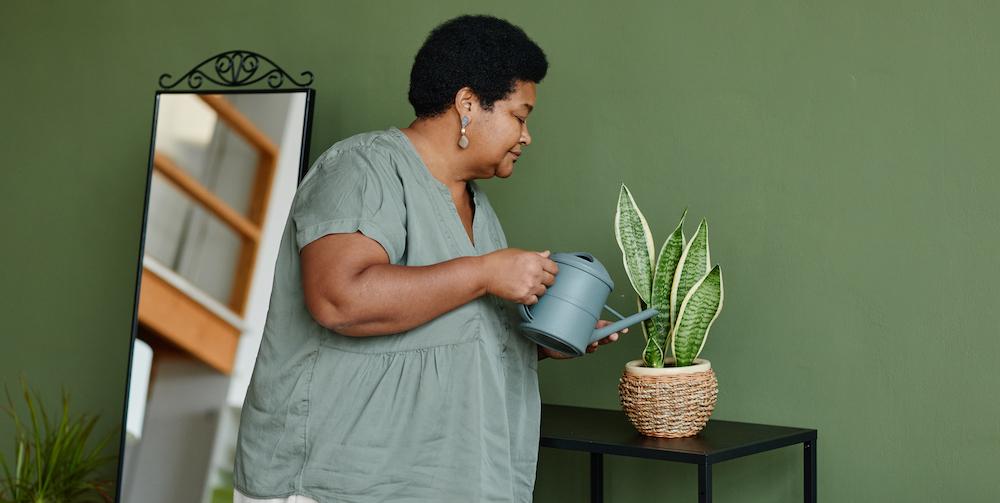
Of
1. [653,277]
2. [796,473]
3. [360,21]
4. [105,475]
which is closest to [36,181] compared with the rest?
[105,475]

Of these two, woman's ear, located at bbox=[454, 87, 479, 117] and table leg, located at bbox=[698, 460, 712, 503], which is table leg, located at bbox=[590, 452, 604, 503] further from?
woman's ear, located at bbox=[454, 87, 479, 117]

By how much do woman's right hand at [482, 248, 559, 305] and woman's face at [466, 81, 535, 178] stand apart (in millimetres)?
237

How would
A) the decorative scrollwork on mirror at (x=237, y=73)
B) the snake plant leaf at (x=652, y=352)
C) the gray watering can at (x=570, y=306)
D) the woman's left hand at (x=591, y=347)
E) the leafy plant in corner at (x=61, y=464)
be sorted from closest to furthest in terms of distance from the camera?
the gray watering can at (x=570, y=306) → the woman's left hand at (x=591, y=347) → the snake plant leaf at (x=652, y=352) → the decorative scrollwork on mirror at (x=237, y=73) → the leafy plant in corner at (x=61, y=464)

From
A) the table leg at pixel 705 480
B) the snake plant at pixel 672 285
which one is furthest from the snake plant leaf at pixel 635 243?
the table leg at pixel 705 480

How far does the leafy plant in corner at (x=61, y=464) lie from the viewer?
3285 millimetres

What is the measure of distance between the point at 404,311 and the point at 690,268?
0.75m

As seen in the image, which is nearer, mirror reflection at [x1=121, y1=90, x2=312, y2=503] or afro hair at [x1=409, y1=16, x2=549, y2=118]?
afro hair at [x1=409, y1=16, x2=549, y2=118]

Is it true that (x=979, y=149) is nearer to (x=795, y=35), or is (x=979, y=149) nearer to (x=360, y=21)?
(x=795, y=35)

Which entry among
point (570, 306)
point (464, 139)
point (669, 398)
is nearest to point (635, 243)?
point (669, 398)

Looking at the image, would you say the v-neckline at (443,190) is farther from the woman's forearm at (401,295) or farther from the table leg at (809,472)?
the table leg at (809,472)

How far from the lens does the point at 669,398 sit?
2158 millimetres

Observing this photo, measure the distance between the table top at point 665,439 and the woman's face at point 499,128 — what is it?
0.60 m

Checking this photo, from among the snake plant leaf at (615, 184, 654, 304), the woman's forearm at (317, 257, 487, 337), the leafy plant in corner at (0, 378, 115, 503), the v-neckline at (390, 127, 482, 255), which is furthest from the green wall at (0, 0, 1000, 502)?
the leafy plant in corner at (0, 378, 115, 503)

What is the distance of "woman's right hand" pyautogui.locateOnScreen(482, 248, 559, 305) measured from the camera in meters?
1.76
